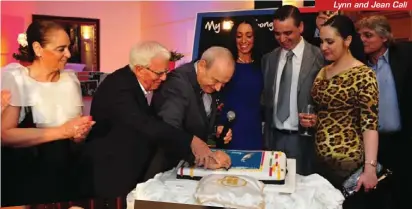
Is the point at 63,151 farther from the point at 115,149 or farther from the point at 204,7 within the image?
the point at 204,7

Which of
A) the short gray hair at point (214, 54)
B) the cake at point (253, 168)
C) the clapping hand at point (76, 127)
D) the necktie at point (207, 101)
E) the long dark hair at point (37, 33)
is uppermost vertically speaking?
Result: the long dark hair at point (37, 33)

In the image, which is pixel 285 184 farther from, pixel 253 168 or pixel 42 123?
pixel 42 123

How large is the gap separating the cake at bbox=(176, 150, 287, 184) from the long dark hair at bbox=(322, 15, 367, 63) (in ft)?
1.56

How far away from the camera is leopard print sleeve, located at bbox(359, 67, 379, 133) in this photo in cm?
178

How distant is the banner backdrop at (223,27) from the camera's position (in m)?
1.88

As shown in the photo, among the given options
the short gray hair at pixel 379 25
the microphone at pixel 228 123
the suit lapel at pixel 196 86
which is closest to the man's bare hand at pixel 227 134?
the microphone at pixel 228 123

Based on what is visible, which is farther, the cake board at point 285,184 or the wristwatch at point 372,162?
the wristwatch at point 372,162

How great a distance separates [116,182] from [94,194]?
10 centimetres

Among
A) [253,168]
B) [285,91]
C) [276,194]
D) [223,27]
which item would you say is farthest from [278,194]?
[223,27]

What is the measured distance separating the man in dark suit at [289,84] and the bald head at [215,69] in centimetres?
16

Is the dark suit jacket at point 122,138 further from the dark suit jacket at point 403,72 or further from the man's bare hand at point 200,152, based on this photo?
the dark suit jacket at point 403,72

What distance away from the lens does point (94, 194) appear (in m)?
1.97

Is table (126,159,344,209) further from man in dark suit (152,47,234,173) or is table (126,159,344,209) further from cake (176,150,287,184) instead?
man in dark suit (152,47,234,173)

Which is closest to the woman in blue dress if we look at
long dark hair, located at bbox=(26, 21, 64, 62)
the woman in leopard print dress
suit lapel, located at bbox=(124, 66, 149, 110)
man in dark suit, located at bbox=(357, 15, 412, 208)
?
the woman in leopard print dress
